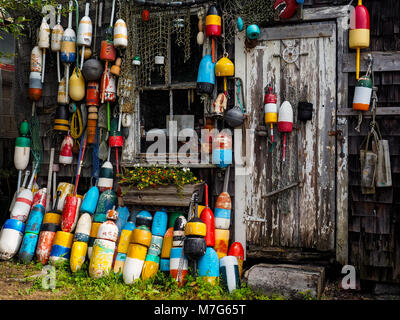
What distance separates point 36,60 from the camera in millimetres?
5426

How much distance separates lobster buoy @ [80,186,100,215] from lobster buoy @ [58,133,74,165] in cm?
60

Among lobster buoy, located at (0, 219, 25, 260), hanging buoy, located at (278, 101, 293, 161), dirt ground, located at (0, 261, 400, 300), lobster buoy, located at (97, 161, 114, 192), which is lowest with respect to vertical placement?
dirt ground, located at (0, 261, 400, 300)

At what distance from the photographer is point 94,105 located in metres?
5.16

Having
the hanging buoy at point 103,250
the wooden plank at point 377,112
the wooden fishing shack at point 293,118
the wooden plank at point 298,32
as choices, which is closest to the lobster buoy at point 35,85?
the wooden fishing shack at point 293,118

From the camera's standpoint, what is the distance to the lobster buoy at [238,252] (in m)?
4.43

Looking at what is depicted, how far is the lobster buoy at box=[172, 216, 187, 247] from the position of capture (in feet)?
14.0

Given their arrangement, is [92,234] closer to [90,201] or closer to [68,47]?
[90,201]

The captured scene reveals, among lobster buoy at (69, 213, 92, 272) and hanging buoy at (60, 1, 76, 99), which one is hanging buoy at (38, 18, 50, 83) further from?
lobster buoy at (69, 213, 92, 272)

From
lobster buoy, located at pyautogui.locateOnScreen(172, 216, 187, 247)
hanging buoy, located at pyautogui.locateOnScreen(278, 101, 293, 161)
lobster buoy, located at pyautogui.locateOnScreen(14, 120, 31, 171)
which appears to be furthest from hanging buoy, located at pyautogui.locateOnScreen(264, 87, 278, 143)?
lobster buoy, located at pyautogui.locateOnScreen(14, 120, 31, 171)

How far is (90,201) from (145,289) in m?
1.43

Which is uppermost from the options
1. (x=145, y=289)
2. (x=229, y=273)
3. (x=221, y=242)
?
(x=221, y=242)

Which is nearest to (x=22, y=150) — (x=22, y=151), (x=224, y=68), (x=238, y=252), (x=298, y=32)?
(x=22, y=151)

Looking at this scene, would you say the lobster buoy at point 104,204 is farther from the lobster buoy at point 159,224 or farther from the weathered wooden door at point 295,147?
the weathered wooden door at point 295,147
